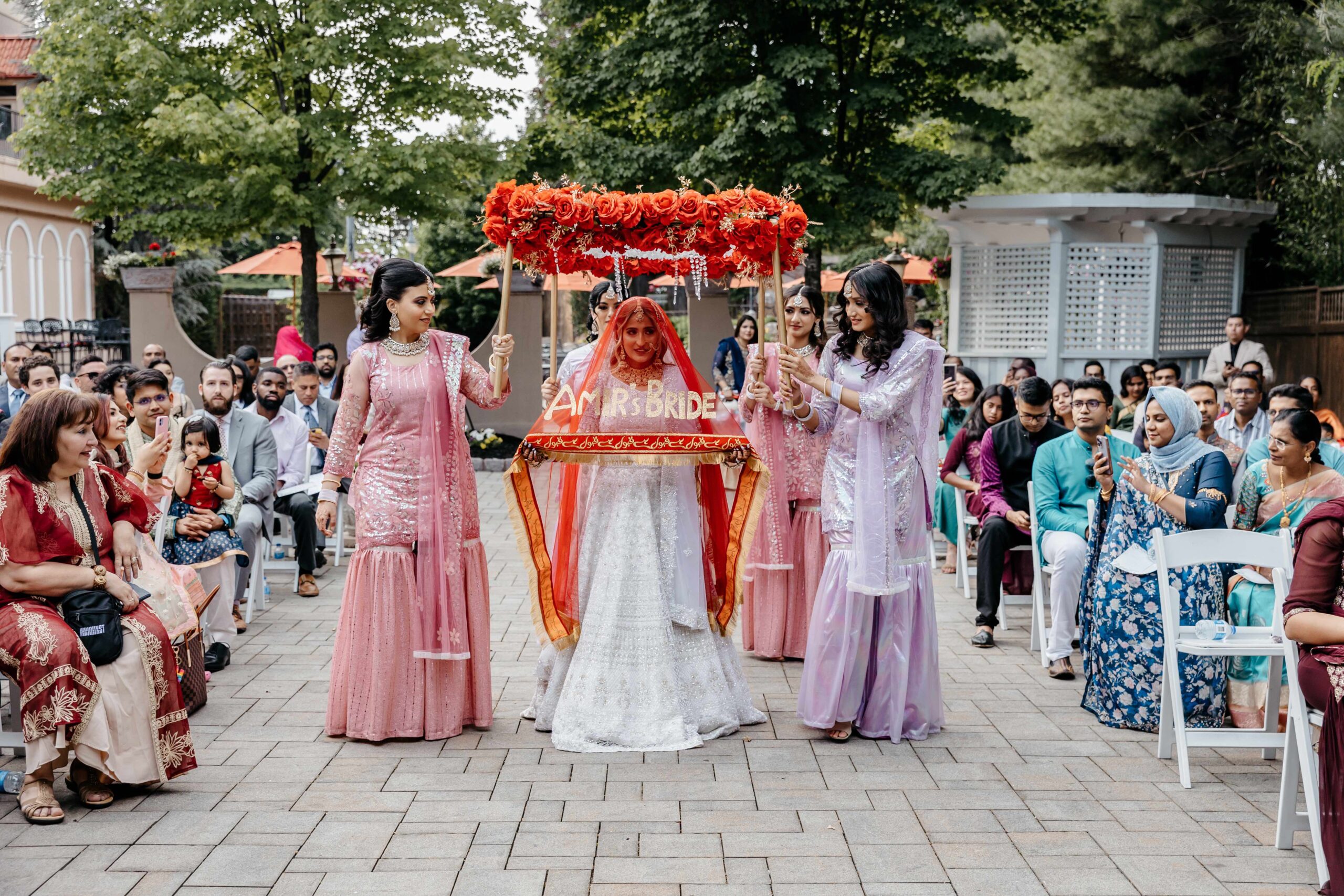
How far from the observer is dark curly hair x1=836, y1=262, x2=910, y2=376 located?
545 centimetres

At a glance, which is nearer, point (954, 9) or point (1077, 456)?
point (1077, 456)

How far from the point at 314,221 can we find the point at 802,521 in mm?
12309

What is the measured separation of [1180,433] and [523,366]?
1153 cm

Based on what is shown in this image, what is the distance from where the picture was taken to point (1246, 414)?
8125 millimetres

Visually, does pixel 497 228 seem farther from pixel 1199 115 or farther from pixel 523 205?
pixel 1199 115

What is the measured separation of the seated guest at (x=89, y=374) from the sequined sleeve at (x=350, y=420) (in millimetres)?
3068

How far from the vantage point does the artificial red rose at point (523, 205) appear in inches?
208

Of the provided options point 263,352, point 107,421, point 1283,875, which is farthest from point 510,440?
point 263,352

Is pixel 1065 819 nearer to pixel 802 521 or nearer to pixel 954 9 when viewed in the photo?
pixel 802 521

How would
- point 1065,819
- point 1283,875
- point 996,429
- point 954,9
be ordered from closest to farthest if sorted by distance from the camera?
point 1283,875 → point 1065,819 → point 996,429 → point 954,9

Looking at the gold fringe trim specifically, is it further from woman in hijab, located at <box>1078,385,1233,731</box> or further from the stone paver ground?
woman in hijab, located at <box>1078,385,1233,731</box>

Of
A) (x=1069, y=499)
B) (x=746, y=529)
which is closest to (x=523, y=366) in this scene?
(x=1069, y=499)

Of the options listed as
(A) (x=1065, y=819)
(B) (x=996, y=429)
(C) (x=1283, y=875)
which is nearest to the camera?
(C) (x=1283, y=875)

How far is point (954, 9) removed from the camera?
15.5 m
